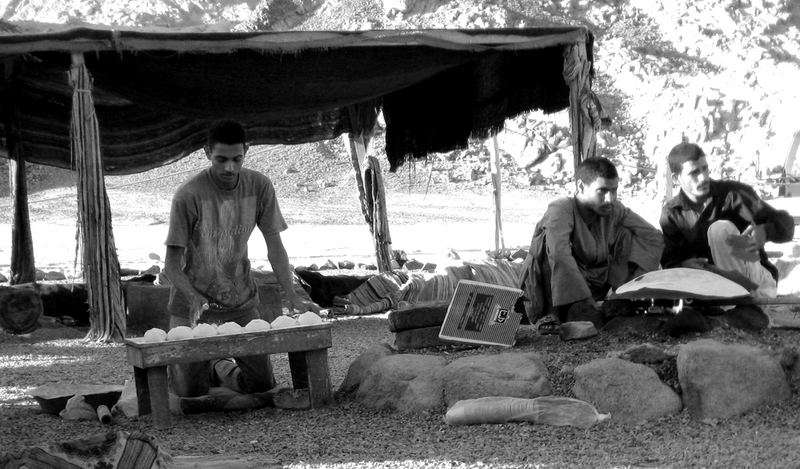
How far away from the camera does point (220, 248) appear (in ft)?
17.4

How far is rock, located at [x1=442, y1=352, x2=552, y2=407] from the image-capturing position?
485cm

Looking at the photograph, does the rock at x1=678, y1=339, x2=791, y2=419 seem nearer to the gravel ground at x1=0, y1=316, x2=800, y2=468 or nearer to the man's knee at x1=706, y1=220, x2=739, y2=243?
the gravel ground at x1=0, y1=316, x2=800, y2=468

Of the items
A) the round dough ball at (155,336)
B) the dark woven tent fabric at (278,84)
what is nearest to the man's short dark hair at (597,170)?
the dark woven tent fabric at (278,84)

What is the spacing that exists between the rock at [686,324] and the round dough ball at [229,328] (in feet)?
7.12

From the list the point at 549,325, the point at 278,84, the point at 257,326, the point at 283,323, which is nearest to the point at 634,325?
the point at 549,325

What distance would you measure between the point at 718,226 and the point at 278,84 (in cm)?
395

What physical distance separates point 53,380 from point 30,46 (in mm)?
2499

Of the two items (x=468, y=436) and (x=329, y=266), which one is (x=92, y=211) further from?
(x=468, y=436)

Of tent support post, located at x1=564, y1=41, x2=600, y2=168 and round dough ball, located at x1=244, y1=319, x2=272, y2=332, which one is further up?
tent support post, located at x1=564, y1=41, x2=600, y2=168

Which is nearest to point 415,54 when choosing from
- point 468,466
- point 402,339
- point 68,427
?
point 402,339

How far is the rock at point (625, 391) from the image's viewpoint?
4621 mm

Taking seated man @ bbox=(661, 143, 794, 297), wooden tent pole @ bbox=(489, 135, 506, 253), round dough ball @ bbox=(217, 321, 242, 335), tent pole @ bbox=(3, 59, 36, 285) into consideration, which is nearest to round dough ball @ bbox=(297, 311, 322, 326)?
round dough ball @ bbox=(217, 321, 242, 335)

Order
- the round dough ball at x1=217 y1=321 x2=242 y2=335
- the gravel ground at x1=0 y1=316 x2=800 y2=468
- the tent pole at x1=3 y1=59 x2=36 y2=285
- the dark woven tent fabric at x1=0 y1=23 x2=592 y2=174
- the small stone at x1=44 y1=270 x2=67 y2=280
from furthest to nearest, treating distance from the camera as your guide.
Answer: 1. the small stone at x1=44 y1=270 x2=67 y2=280
2. the tent pole at x1=3 y1=59 x2=36 y2=285
3. the dark woven tent fabric at x1=0 y1=23 x2=592 y2=174
4. the round dough ball at x1=217 y1=321 x2=242 y2=335
5. the gravel ground at x1=0 y1=316 x2=800 y2=468

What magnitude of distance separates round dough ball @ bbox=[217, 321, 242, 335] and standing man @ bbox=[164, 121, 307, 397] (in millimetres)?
183
